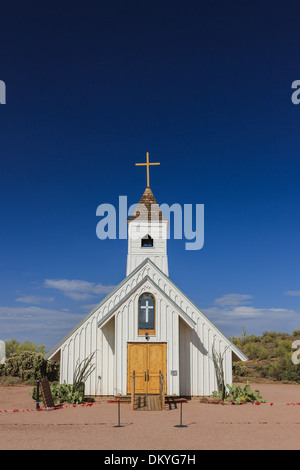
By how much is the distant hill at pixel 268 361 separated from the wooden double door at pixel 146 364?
13.9m

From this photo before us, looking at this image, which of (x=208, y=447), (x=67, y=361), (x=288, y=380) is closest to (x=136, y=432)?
(x=208, y=447)

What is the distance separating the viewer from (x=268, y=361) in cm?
4091

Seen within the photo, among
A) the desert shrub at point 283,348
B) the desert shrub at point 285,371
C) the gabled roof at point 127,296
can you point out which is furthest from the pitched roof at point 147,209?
the desert shrub at point 283,348

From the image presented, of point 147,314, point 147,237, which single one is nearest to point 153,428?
point 147,314

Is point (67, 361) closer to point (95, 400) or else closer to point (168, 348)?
point (95, 400)

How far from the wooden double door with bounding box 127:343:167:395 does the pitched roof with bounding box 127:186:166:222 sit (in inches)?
312

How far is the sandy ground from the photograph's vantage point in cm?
995

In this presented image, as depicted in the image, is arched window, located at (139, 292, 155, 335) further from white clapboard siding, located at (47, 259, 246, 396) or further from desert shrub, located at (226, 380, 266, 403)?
desert shrub, located at (226, 380, 266, 403)

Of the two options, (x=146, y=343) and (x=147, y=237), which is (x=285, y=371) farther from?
(x=146, y=343)

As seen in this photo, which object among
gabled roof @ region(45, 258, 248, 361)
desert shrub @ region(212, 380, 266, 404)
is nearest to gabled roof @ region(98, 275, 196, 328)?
gabled roof @ region(45, 258, 248, 361)

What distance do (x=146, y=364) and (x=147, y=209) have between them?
30.6 feet

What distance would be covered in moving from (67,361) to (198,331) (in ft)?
19.6

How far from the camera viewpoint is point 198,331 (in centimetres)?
2020

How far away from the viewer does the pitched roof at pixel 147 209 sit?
24641 millimetres
